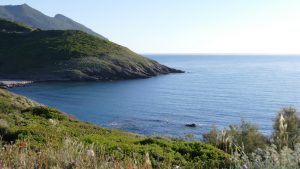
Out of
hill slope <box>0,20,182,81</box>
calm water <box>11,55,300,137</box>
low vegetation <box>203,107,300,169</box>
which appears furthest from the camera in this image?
hill slope <box>0,20,182,81</box>

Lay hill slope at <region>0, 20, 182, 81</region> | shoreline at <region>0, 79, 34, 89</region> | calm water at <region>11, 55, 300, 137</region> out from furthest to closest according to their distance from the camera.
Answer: hill slope at <region>0, 20, 182, 81</region>
shoreline at <region>0, 79, 34, 89</region>
calm water at <region>11, 55, 300, 137</region>

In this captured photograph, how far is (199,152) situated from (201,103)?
77916mm

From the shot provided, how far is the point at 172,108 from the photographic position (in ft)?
288

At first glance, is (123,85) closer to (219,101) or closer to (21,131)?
(219,101)

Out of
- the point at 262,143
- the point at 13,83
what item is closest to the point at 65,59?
the point at 13,83

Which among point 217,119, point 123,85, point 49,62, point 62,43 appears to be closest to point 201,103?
point 217,119

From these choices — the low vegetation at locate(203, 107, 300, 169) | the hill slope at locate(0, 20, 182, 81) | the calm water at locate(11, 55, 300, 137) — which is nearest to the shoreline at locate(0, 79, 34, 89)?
the calm water at locate(11, 55, 300, 137)

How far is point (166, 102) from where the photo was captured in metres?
97.1

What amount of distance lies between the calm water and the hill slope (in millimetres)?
13466

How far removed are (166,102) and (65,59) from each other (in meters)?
69.8

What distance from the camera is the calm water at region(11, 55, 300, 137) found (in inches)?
2813

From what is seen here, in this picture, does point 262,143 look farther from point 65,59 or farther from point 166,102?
point 65,59

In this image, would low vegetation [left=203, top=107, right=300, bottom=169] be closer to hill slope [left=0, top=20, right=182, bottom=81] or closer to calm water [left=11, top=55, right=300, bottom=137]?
calm water [left=11, top=55, right=300, bottom=137]

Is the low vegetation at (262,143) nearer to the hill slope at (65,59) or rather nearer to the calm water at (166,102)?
the calm water at (166,102)
